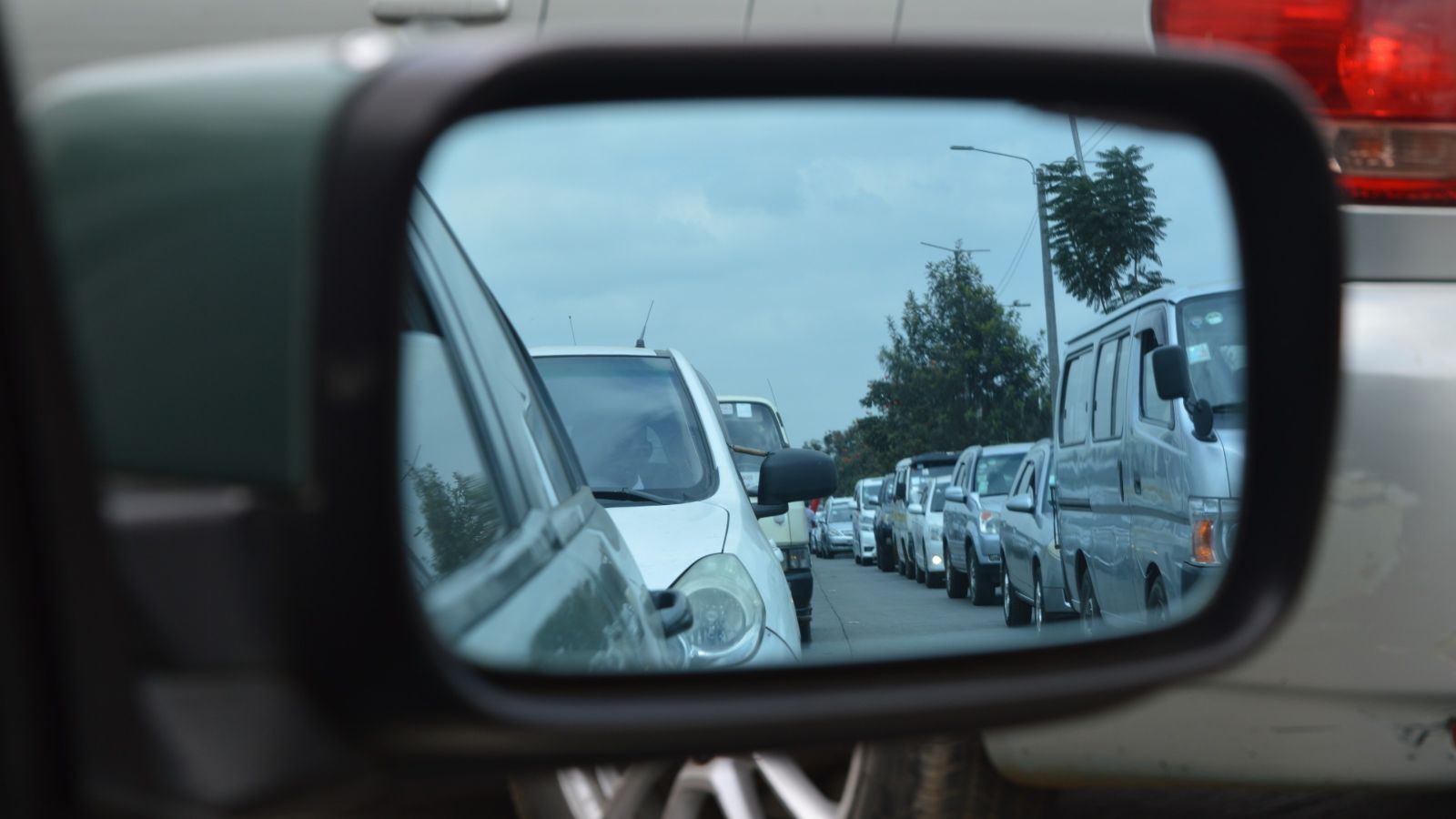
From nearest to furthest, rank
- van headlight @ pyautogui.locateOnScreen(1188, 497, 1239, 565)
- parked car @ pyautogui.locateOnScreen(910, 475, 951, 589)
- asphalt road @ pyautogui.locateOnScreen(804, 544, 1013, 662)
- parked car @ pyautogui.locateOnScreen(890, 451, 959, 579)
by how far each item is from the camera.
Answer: asphalt road @ pyautogui.locateOnScreen(804, 544, 1013, 662) → van headlight @ pyautogui.locateOnScreen(1188, 497, 1239, 565) → parked car @ pyautogui.locateOnScreen(910, 475, 951, 589) → parked car @ pyautogui.locateOnScreen(890, 451, 959, 579)

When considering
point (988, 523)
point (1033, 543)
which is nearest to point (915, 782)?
point (1033, 543)

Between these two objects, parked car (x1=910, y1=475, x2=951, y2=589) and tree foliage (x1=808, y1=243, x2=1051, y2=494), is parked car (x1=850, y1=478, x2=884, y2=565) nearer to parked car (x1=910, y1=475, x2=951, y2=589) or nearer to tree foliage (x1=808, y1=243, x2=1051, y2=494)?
parked car (x1=910, y1=475, x2=951, y2=589)

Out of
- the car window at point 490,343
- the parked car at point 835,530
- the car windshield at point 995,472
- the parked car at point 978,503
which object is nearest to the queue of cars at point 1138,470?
the car window at point 490,343

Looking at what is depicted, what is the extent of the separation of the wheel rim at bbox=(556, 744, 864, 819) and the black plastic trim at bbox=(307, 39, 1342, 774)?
1644mm

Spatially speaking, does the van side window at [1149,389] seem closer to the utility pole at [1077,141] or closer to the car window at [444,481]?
the utility pole at [1077,141]

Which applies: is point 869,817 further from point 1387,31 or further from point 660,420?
point 660,420

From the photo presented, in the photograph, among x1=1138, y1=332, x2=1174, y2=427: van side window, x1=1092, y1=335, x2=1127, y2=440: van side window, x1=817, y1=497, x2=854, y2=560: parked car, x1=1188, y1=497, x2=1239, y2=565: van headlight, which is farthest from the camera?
x1=817, y1=497, x2=854, y2=560: parked car

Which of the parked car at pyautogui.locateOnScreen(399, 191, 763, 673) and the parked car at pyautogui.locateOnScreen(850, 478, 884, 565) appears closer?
the parked car at pyautogui.locateOnScreen(399, 191, 763, 673)

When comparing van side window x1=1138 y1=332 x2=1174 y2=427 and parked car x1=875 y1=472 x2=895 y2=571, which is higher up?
van side window x1=1138 y1=332 x2=1174 y2=427

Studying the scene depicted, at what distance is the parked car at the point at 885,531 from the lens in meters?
30.9

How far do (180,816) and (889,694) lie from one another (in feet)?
1.76

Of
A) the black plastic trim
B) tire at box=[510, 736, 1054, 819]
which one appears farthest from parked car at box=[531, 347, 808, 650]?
the black plastic trim

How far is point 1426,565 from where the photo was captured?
2.17 m

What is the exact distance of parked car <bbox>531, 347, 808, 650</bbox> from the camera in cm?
504
